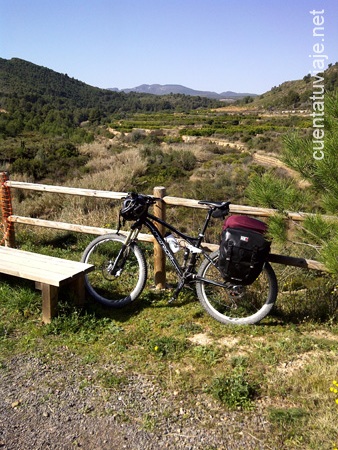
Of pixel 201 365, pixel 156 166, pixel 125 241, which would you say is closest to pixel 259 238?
pixel 201 365

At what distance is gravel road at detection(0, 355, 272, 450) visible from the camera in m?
2.61

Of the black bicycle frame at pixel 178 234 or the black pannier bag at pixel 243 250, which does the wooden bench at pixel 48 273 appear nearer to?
the black bicycle frame at pixel 178 234

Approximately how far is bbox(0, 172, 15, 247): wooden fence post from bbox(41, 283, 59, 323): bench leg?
8.19 ft

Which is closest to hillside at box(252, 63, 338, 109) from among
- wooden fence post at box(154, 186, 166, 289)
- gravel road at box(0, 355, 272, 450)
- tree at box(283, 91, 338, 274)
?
wooden fence post at box(154, 186, 166, 289)

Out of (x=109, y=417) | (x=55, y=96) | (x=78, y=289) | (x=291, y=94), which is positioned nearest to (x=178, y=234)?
(x=78, y=289)

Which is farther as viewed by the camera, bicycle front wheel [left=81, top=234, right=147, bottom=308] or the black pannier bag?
bicycle front wheel [left=81, top=234, right=147, bottom=308]

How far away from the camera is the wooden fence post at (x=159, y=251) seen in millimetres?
4762

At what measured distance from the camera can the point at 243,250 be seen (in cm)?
366

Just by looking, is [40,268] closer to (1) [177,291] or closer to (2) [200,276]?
(1) [177,291]

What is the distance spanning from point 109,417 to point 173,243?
76.7 inches

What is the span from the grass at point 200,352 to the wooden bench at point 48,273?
4.9 inches

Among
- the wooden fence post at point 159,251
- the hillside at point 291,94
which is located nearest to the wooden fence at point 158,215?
the wooden fence post at point 159,251

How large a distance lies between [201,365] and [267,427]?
32.0 inches

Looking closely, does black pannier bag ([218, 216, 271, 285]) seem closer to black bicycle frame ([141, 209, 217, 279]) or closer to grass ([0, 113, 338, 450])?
grass ([0, 113, 338, 450])
